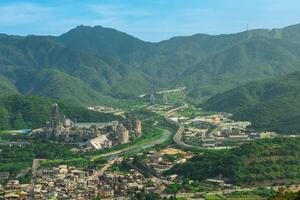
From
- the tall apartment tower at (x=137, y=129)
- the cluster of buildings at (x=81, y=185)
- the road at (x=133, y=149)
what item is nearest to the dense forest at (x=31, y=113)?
the tall apartment tower at (x=137, y=129)

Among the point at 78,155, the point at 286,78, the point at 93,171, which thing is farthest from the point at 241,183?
the point at 286,78

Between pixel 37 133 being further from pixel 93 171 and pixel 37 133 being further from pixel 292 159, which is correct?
pixel 292 159

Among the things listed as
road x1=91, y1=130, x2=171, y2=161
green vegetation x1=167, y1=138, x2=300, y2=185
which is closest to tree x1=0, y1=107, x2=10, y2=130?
road x1=91, y1=130, x2=171, y2=161

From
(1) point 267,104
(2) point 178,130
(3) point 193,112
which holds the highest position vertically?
(1) point 267,104

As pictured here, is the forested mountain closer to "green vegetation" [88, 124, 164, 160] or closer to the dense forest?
the dense forest

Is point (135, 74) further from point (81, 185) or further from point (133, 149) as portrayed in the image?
point (81, 185)

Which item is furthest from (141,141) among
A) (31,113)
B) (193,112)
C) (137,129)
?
(193,112)
